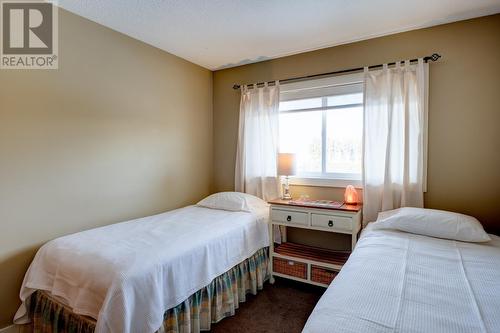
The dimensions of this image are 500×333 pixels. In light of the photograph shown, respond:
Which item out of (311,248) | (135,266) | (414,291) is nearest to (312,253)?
(311,248)

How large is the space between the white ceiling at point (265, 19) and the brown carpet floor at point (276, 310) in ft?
8.27

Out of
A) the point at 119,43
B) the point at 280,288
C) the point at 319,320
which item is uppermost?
the point at 119,43

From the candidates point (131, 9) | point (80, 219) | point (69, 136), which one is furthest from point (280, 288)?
point (131, 9)

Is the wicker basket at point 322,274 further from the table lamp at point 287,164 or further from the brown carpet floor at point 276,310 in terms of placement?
the table lamp at point 287,164

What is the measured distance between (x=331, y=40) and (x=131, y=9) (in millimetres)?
1883

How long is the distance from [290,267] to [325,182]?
38.3 inches

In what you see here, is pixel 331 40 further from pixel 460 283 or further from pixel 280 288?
Answer: pixel 280 288

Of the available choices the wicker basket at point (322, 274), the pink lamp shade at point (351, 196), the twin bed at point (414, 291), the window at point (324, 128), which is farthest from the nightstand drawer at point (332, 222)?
the twin bed at point (414, 291)

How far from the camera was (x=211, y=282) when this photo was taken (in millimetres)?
2020

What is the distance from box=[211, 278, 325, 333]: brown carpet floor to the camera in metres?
2.04

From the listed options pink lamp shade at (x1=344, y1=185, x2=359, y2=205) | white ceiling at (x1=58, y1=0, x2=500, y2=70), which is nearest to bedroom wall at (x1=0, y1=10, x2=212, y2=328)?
white ceiling at (x1=58, y1=0, x2=500, y2=70)

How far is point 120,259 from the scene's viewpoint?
61.2 inches

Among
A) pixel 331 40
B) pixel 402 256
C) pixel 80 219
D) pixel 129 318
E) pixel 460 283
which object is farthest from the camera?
pixel 331 40

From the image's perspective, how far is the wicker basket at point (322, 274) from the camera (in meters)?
2.43
